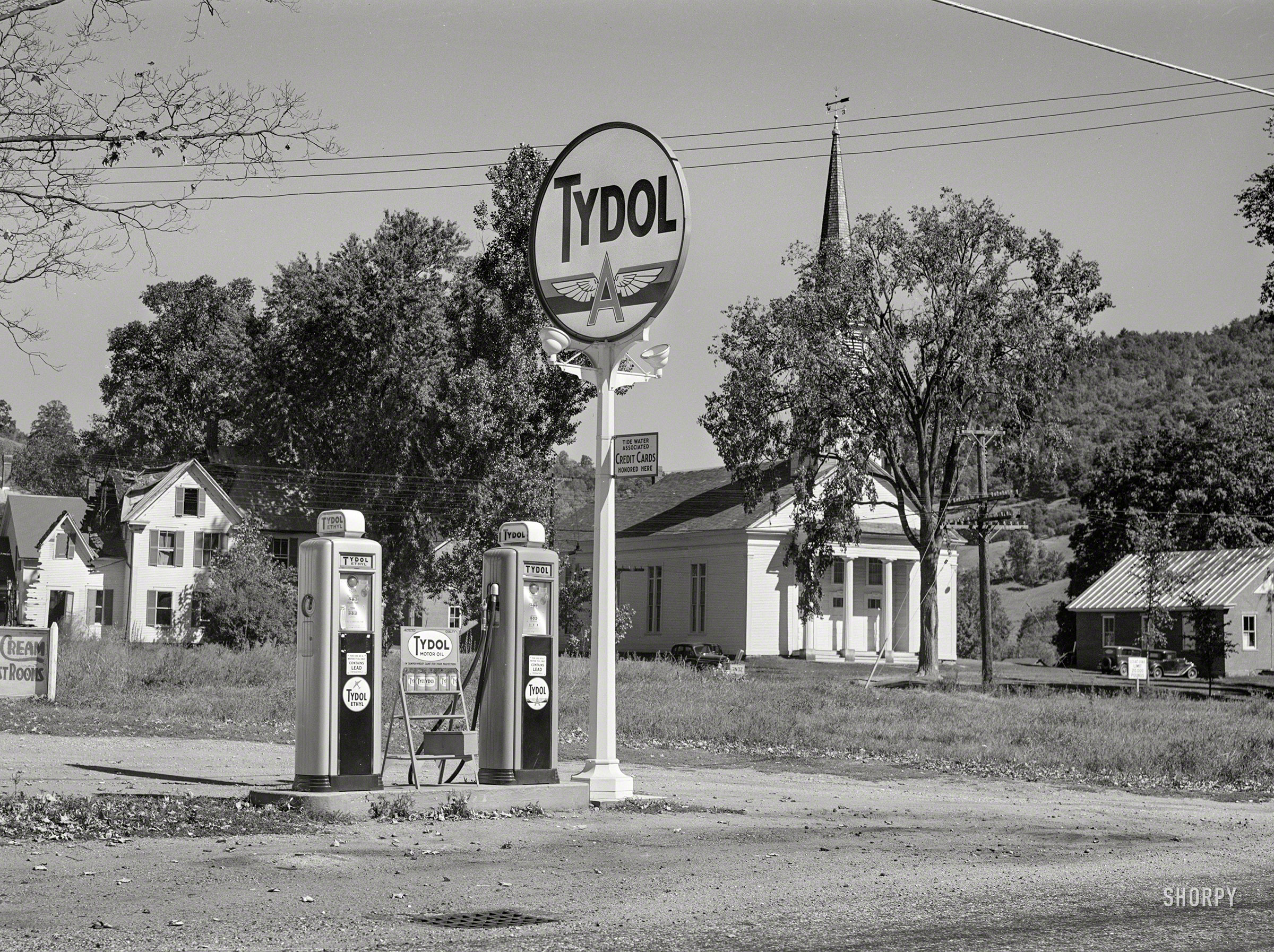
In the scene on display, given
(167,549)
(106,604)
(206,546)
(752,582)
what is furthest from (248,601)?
(752,582)

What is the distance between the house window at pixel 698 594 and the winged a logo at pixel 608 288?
57.9 m

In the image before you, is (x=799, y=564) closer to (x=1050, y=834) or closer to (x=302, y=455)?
(x=302, y=455)

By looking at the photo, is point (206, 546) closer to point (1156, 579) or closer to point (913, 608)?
point (913, 608)

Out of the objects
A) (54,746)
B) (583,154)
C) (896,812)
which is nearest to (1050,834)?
(896,812)

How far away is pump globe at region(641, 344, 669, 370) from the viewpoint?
14617 millimetres

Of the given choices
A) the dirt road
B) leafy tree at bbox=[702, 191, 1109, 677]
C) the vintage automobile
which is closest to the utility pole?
leafy tree at bbox=[702, 191, 1109, 677]

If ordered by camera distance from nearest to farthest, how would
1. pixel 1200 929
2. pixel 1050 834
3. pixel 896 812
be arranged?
pixel 1200 929 < pixel 1050 834 < pixel 896 812

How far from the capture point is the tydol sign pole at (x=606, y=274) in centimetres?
1429

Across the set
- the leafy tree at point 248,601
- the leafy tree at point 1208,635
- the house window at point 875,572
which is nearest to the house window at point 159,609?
the leafy tree at point 248,601

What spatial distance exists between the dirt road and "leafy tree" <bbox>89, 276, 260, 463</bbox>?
63115mm

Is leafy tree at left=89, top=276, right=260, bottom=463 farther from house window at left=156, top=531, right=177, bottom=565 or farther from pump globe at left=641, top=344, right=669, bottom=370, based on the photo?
pump globe at left=641, top=344, right=669, bottom=370

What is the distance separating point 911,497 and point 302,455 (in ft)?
85.8

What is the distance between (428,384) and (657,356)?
42124 millimetres

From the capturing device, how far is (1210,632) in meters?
64.6
